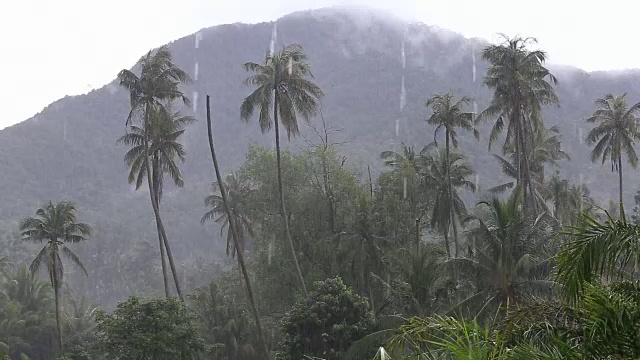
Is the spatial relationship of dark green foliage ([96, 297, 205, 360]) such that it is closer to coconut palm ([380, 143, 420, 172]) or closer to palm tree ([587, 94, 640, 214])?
coconut palm ([380, 143, 420, 172])

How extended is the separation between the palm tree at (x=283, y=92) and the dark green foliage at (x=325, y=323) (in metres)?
4.91

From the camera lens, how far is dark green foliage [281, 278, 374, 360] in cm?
2719

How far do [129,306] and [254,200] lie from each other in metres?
13.2

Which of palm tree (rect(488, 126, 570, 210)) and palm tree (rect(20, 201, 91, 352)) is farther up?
palm tree (rect(488, 126, 570, 210))

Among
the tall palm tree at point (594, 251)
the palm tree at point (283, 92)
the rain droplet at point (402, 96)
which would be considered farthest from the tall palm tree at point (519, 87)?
the rain droplet at point (402, 96)

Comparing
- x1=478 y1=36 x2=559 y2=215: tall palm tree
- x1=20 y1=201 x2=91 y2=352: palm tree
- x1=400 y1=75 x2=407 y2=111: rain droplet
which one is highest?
x1=400 y1=75 x2=407 y2=111: rain droplet

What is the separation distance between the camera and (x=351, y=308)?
28109mm

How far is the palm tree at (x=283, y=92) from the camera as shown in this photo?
108ft

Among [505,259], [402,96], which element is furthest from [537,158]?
[402,96]

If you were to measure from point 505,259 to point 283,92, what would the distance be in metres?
15.6

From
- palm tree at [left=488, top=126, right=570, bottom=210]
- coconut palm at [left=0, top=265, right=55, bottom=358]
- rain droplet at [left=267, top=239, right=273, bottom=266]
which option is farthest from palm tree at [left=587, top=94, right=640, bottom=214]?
coconut palm at [left=0, top=265, right=55, bottom=358]

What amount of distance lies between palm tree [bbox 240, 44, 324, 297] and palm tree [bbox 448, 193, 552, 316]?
12444 millimetres

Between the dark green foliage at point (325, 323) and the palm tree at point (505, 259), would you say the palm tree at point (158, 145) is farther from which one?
the palm tree at point (505, 259)

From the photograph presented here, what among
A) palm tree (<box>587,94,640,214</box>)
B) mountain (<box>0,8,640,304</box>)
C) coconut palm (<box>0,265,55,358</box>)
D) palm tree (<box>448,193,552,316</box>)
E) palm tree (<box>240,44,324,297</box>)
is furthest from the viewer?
mountain (<box>0,8,640,304</box>)
